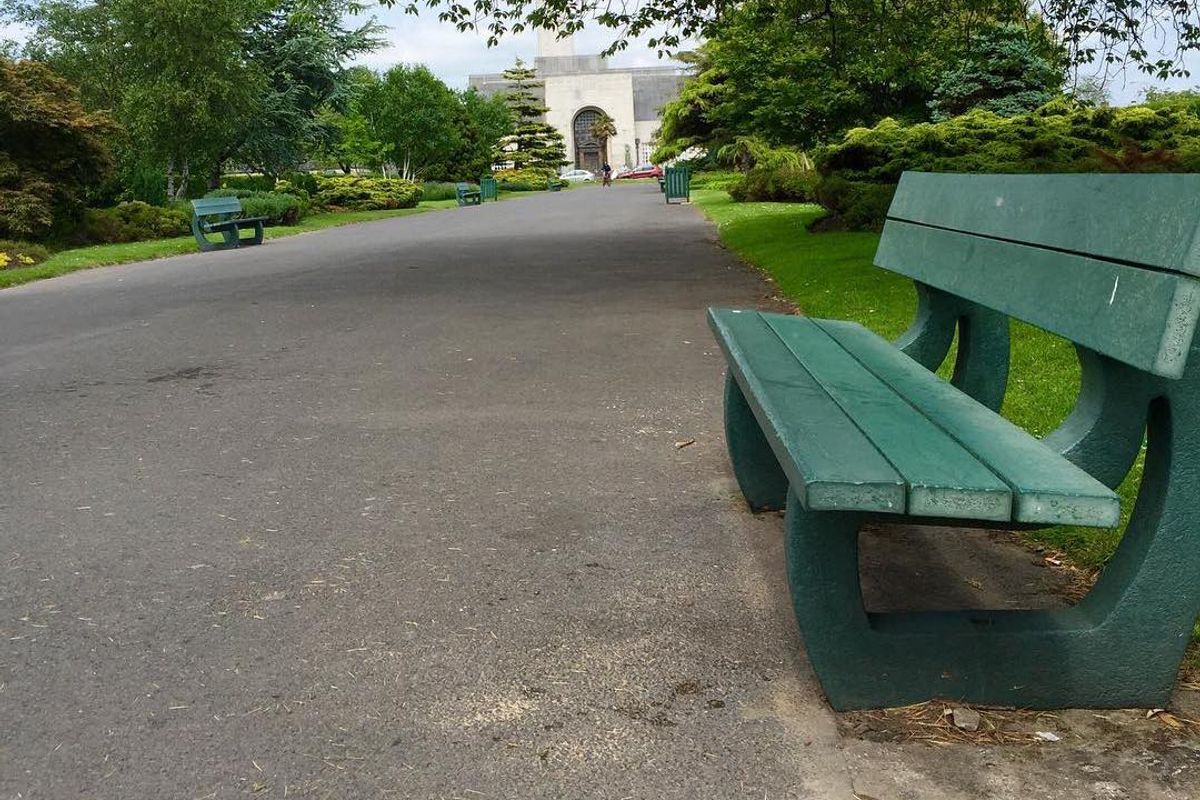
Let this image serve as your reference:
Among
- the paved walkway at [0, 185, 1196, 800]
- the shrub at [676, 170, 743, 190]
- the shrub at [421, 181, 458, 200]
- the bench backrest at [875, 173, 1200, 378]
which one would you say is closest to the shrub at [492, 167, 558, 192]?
the shrub at [421, 181, 458, 200]

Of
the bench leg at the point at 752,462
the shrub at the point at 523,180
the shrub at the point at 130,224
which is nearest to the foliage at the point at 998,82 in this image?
the shrub at the point at 130,224

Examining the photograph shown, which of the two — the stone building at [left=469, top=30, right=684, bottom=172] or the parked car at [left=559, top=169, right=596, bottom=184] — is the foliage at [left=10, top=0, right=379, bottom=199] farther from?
the stone building at [left=469, top=30, right=684, bottom=172]

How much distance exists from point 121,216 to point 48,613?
19899 mm

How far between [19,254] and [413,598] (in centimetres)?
1594

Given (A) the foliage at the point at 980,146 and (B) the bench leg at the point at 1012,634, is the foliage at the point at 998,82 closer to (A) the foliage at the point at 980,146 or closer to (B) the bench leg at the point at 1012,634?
(A) the foliage at the point at 980,146

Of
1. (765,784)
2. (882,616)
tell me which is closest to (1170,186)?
(882,616)

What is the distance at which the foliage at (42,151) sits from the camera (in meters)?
17.6

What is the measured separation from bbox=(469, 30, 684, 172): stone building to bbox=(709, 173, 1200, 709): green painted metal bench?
3785 inches

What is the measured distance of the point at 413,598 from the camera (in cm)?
320

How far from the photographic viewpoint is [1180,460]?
224cm

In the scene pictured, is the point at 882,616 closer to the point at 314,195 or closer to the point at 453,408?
the point at 453,408

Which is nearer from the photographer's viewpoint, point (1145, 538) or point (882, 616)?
point (1145, 538)

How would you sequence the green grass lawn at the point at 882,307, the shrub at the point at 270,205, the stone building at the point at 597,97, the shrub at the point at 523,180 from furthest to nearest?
the stone building at the point at 597,97, the shrub at the point at 523,180, the shrub at the point at 270,205, the green grass lawn at the point at 882,307

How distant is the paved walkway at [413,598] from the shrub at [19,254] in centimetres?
1023
